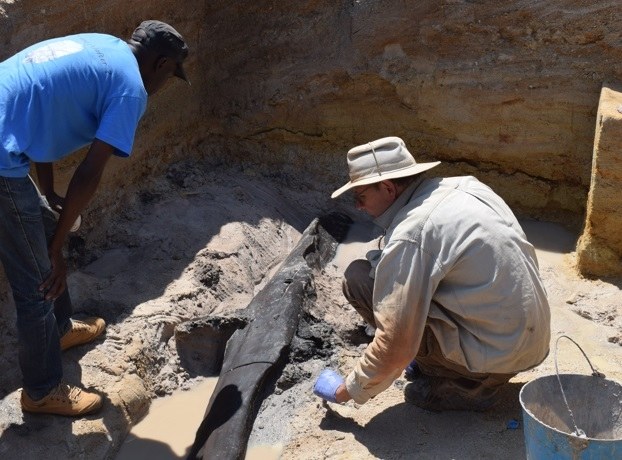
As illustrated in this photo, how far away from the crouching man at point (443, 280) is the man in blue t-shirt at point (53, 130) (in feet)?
3.19

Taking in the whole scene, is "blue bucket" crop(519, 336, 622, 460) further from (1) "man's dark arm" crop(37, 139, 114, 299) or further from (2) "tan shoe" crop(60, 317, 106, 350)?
(2) "tan shoe" crop(60, 317, 106, 350)

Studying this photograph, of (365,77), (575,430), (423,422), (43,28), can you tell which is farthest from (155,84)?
(365,77)

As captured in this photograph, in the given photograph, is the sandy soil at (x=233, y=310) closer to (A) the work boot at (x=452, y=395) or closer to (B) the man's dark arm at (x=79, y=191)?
Answer: (A) the work boot at (x=452, y=395)

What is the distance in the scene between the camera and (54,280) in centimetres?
369

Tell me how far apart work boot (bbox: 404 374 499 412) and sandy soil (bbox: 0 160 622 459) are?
50 mm

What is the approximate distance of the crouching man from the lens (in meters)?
3.38

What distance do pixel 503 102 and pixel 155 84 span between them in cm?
306

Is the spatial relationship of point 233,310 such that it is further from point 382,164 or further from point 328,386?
point 382,164

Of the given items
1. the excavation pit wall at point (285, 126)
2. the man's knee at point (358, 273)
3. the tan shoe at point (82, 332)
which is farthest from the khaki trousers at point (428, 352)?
the tan shoe at point (82, 332)

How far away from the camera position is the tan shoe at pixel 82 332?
433 centimetres

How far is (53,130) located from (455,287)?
1.77 meters

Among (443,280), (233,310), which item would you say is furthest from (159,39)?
(233,310)

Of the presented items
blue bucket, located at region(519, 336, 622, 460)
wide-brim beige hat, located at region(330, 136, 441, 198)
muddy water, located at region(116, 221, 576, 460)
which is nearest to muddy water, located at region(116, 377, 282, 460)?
muddy water, located at region(116, 221, 576, 460)

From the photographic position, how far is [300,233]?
6.16 metres
